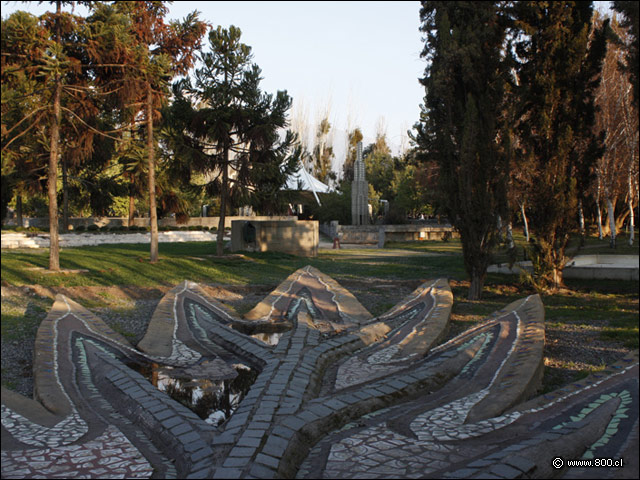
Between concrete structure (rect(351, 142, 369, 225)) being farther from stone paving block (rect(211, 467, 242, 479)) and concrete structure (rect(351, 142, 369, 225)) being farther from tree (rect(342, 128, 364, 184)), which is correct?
stone paving block (rect(211, 467, 242, 479))

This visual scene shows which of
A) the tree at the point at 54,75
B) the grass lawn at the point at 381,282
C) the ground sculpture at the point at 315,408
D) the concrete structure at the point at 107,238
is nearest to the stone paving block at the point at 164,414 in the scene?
the ground sculpture at the point at 315,408

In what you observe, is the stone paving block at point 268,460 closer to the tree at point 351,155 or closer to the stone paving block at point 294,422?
the stone paving block at point 294,422

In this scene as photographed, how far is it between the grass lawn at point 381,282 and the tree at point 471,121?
143cm

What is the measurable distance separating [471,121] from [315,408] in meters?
6.75

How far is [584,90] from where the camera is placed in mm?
9539

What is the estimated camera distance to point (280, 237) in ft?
65.6

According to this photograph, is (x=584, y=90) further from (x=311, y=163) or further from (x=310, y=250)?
(x=311, y=163)

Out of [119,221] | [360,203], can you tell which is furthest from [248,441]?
[360,203]

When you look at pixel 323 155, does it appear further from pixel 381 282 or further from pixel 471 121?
pixel 471 121

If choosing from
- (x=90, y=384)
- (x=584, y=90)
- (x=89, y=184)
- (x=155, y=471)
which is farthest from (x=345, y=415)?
(x=89, y=184)

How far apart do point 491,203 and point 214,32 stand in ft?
38.3

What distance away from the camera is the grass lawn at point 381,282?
5832mm

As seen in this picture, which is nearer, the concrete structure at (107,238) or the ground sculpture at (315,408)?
the ground sculpture at (315,408)

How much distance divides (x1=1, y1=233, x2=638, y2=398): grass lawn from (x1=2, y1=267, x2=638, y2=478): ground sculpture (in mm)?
518
